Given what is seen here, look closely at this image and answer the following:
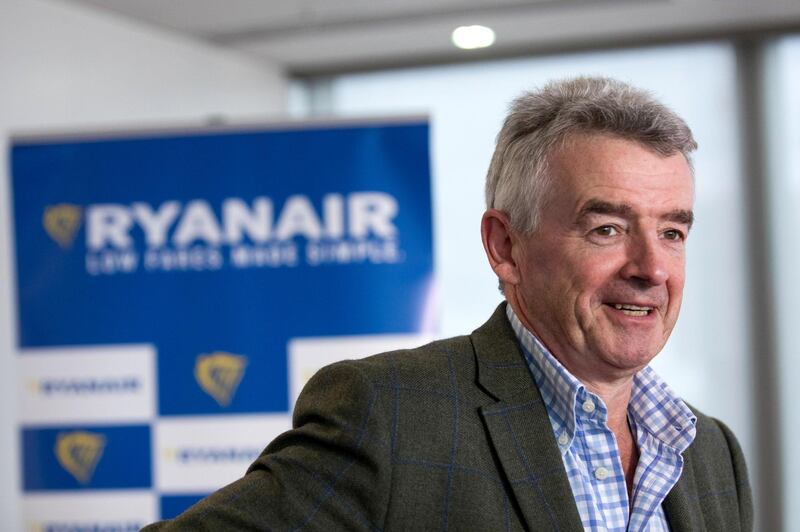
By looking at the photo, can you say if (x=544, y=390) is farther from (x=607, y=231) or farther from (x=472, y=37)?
(x=472, y=37)

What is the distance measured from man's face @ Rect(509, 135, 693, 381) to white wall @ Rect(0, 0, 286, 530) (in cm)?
258

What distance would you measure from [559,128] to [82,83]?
392 cm

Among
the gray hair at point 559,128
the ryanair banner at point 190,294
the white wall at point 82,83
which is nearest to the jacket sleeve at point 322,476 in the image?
the gray hair at point 559,128

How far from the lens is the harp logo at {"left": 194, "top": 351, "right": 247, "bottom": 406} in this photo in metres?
3.64

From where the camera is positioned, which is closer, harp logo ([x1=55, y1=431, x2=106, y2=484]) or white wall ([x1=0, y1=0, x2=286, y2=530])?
harp logo ([x1=55, y1=431, x2=106, y2=484])

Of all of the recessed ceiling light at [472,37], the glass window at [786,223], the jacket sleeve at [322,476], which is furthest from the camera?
the glass window at [786,223]

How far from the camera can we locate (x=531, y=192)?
4.95ft

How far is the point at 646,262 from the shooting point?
143 cm

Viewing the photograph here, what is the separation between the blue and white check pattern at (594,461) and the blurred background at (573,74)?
3.97m

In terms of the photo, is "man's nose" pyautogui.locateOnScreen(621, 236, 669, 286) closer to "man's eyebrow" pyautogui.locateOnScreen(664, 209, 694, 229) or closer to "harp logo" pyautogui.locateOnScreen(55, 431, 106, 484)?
"man's eyebrow" pyautogui.locateOnScreen(664, 209, 694, 229)

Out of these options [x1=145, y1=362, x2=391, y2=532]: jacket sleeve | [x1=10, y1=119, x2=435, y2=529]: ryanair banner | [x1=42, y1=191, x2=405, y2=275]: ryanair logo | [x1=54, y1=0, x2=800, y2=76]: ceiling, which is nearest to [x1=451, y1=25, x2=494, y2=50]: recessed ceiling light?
[x1=54, y1=0, x2=800, y2=76]: ceiling

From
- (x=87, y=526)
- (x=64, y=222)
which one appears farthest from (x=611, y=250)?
(x=87, y=526)

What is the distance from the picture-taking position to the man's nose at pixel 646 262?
142 cm

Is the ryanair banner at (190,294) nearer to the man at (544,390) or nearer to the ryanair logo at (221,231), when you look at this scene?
the ryanair logo at (221,231)
